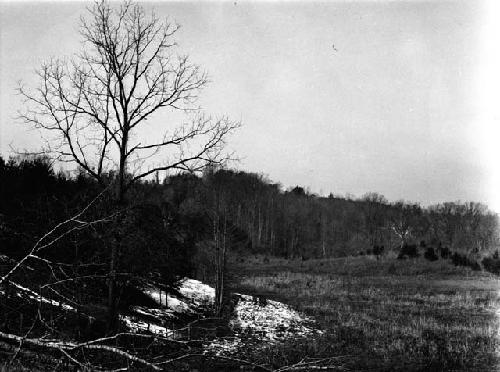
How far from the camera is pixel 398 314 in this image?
16.0 metres

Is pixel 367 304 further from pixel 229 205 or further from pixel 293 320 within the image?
pixel 229 205

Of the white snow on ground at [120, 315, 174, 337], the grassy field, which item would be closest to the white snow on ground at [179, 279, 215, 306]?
the grassy field

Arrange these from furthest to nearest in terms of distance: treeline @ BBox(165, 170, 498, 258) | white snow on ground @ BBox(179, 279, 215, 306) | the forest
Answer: treeline @ BBox(165, 170, 498, 258), white snow on ground @ BBox(179, 279, 215, 306), the forest

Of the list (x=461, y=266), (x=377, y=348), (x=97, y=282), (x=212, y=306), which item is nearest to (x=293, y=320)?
(x=212, y=306)

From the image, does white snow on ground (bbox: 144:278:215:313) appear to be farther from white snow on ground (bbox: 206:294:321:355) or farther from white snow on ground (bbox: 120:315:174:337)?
white snow on ground (bbox: 120:315:174:337)

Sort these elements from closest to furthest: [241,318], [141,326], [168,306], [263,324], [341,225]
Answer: [141,326] → [263,324] → [168,306] → [241,318] → [341,225]

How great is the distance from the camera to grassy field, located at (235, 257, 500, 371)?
10062mm

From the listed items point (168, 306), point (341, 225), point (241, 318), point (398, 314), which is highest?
point (341, 225)

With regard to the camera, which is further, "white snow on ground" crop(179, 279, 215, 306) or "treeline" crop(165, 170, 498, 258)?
"treeline" crop(165, 170, 498, 258)

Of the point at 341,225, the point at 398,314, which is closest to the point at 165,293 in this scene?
the point at 398,314

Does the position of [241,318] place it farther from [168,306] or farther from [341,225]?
[341,225]

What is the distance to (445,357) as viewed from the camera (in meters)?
10.1

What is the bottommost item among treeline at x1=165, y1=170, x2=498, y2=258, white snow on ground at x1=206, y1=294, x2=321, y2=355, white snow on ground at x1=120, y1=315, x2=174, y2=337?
white snow on ground at x1=206, y1=294, x2=321, y2=355

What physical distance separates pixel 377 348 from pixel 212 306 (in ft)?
20.5
